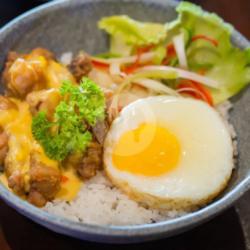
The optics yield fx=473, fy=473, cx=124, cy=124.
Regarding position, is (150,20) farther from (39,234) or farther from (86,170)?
(39,234)

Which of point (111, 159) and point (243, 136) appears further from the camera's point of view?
point (243, 136)

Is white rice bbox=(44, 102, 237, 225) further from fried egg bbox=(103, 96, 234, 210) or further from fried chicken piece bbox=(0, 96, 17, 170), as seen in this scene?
fried chicken piece bbox=(0, 96, 17, 170)

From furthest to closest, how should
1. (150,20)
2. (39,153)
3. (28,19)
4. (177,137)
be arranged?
1. (150,20)
2. (28,19)
3. (177,137)
4. (39,153)

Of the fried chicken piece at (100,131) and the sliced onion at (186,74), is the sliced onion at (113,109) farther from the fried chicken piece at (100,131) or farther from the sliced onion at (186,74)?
the sliced onion at (186,74)

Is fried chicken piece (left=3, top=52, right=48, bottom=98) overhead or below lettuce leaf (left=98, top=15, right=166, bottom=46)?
overhead

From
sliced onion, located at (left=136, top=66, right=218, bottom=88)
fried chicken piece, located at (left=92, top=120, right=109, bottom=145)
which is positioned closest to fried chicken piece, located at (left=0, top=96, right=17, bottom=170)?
fried chicken piece, located at (left=92, top=120, right=109, bottom=145)

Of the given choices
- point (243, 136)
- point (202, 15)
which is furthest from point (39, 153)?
point (202, 15)
